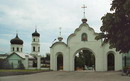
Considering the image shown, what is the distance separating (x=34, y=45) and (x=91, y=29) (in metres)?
25.4

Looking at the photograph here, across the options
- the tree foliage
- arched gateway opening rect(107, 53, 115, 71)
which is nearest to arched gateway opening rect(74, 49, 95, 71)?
arched gateway opening rect(107, 53, 115, 71)

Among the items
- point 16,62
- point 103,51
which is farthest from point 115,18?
point 16,62

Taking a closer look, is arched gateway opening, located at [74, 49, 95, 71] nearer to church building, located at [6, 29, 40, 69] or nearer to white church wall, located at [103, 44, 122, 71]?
church building, located at [6, 29, 40, 69]

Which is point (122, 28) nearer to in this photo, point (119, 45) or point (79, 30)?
point (119, 45)

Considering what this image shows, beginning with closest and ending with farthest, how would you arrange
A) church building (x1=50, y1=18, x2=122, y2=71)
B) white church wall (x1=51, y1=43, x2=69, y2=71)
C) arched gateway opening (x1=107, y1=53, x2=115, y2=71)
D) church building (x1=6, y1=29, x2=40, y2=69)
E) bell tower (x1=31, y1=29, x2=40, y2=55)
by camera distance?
church building (x1=50, y1=18, x2=122, y2=71)
arched gateway opening (x1=107, y1=53, x2=115, y2=71)
white church wall (x1=51, y1=43, x2=69, y2=71)
church building (x1=6, y1=29, x2=40, y2=69)
bell tower (x1=31, y1=29, x2=40, y2=55)

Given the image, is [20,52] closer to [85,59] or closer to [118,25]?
[85,59]

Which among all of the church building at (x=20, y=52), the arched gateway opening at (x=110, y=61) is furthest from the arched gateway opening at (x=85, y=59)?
the arched gateway opening at (x=110, y=61)

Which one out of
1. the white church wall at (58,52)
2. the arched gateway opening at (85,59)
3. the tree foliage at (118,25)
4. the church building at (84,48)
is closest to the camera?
the tree foliage at (118,25)

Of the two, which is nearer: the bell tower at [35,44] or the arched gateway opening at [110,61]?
the arched gateway opening at [110,61]

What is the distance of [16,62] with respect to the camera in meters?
42.4

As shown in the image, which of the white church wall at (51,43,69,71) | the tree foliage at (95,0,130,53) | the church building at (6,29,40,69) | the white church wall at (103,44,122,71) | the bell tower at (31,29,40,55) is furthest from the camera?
the bell tower at (31,29,40,55)

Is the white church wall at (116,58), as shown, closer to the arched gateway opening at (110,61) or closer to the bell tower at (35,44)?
the arched gateway opening at (110,61)

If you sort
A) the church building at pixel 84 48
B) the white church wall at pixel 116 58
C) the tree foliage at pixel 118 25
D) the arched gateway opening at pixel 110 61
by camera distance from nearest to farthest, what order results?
the tree foliage at pixel 118 25 < the white church wall at pixel 116 58 < the church building at pixel 84 48 < the arched gateway opening at pixel 110 61

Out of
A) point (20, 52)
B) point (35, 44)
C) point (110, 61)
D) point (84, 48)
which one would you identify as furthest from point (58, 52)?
point (35, 44)
